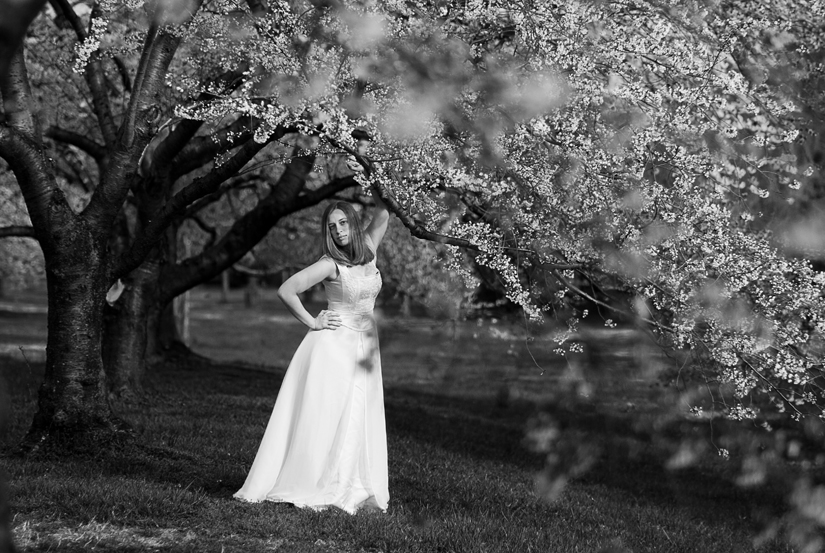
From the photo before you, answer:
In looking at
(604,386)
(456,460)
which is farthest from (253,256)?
(456,460)

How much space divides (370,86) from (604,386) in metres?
16.4

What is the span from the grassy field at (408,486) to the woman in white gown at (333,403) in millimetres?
211

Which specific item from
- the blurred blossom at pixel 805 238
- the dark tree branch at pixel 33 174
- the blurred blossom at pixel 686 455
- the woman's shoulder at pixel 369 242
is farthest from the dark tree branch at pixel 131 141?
the blurred blossom at pixel 686 455

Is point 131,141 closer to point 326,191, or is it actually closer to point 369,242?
point 369,242

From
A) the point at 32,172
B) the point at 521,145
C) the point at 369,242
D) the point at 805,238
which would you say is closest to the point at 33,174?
the point at 32,172

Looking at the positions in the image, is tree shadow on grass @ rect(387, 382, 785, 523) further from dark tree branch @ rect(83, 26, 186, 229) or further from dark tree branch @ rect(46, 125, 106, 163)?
dark tree branch @ rect(46, 125, 106, 163)

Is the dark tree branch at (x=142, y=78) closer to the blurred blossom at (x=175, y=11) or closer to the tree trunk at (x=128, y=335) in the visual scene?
the blurred blossom at (x=175, y=11)

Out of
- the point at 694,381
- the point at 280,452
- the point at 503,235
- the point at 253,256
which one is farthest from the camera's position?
the point at 253,256

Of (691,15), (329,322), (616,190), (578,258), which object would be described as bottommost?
(329,322)

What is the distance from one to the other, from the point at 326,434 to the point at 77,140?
27.7 feet

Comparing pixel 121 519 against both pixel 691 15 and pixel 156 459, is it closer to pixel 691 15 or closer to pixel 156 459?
pixel 156 459

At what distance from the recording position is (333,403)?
6.40 m

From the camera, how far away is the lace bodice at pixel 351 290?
256 inches

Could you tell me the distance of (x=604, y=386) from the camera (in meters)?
22.2
